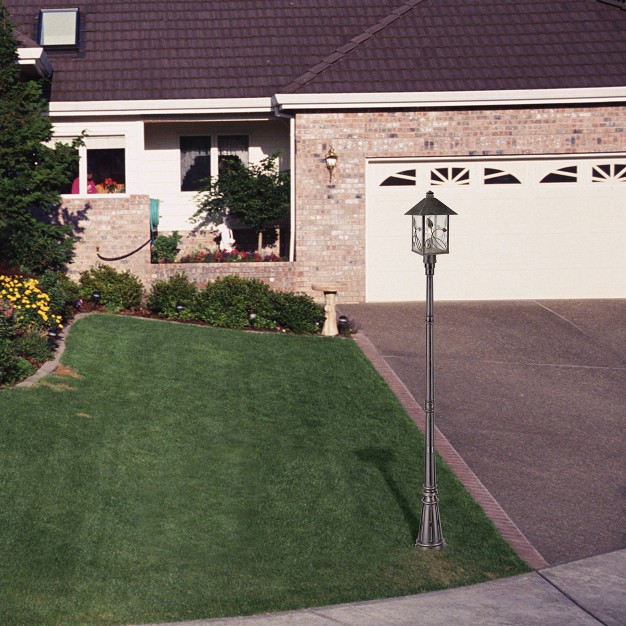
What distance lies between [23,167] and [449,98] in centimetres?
772

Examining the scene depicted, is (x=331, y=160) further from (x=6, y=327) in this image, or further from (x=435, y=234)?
(x=435, y=234)

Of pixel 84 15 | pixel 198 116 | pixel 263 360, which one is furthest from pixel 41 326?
pixel 84 15

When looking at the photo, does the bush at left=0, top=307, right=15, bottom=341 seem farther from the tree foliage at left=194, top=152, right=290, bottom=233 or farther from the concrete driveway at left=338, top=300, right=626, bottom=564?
the tree foliage at left=194, top=152, right=290, bottom=233

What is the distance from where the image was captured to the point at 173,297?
64.3 feet

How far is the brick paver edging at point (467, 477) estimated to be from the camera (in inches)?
408

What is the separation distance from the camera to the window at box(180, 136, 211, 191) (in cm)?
2395

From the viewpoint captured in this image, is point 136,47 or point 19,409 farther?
point 136,47

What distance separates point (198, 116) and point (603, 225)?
7.93 m

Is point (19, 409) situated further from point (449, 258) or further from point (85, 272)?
point (449, 258)

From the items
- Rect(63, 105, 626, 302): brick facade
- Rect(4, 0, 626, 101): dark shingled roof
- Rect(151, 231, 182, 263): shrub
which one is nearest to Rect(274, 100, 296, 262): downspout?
Rect(63, 105, 626, 302): brick facade

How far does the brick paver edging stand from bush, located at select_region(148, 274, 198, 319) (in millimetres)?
3636

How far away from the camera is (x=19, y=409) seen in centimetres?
1313

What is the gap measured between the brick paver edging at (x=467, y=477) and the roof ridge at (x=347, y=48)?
20.6ft

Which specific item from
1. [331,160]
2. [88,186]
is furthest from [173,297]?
[88,186]
